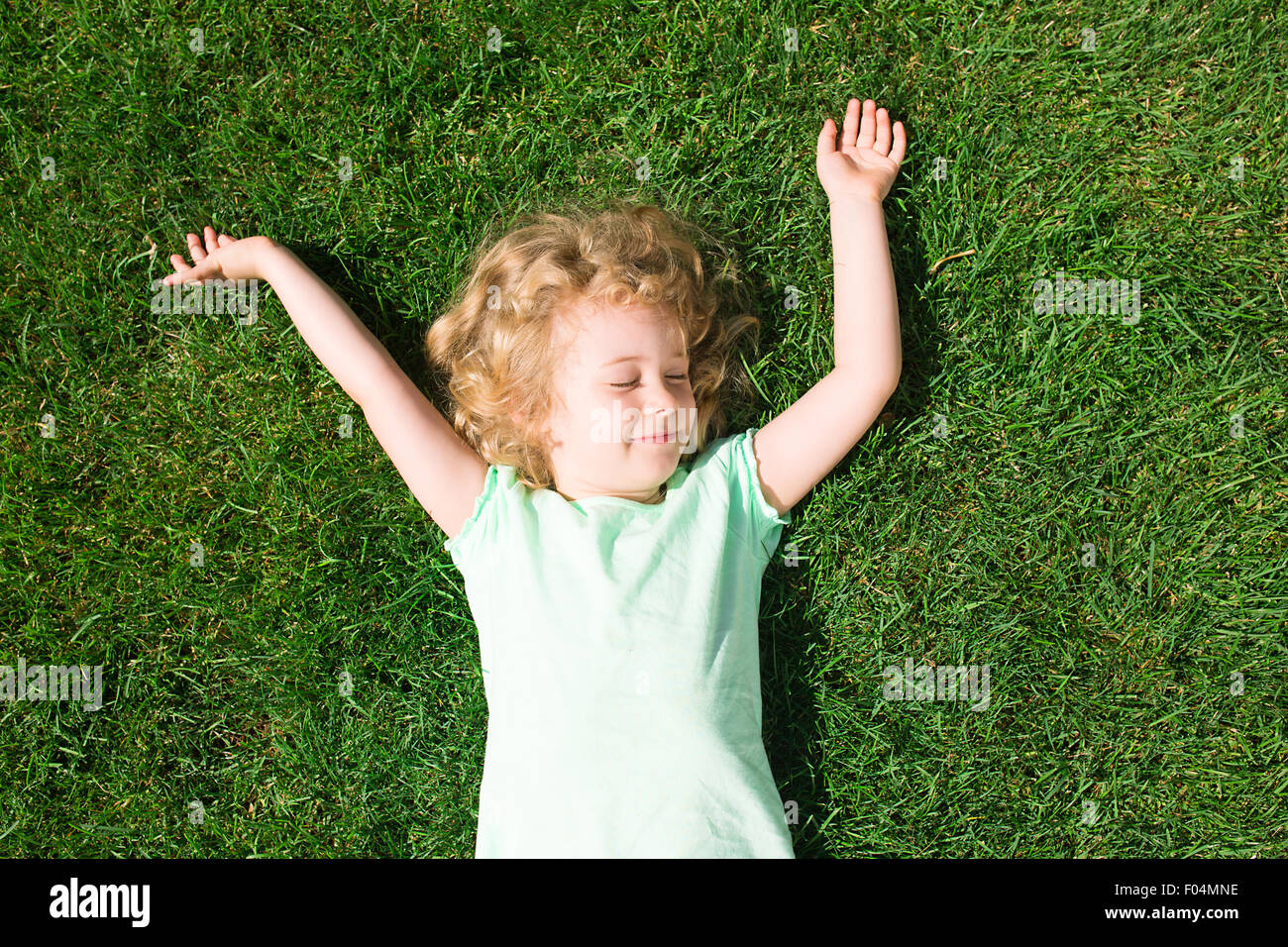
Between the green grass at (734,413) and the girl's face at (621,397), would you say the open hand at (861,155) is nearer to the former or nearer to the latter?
the green grass at (734,413)

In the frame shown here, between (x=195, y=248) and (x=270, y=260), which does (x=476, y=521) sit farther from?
(x=195, y=248)

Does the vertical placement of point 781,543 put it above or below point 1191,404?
below

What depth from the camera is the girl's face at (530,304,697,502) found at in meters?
2.60

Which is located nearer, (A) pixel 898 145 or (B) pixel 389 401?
(B) pixel 389 401

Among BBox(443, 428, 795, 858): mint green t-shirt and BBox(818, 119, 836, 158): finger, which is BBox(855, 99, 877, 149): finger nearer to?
BBox(818, 119, 836, 158): finger

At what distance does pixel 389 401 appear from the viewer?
2.77 metres

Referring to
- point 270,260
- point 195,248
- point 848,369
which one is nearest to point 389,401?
point 270,260

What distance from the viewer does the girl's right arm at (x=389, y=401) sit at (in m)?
2.76

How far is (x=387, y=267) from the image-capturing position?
3115mm

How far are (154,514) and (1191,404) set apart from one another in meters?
3.63

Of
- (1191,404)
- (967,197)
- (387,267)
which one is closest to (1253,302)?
(1191,404)

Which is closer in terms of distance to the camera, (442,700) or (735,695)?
(735,695)

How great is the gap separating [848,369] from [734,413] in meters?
0.43
